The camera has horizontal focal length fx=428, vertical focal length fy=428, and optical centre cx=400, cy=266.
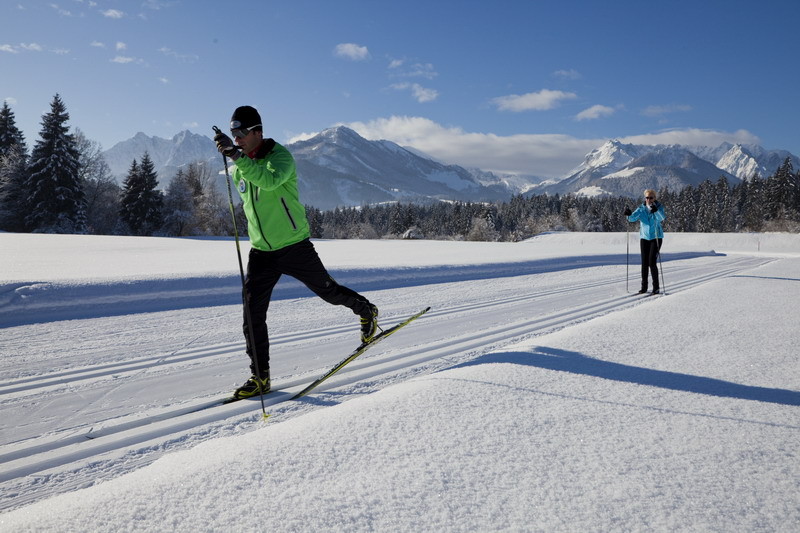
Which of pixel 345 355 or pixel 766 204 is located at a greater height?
pixel 766 204

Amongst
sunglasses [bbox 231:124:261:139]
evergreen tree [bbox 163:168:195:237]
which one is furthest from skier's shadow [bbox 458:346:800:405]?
evergreen tree [bbox 163:168:195:237]

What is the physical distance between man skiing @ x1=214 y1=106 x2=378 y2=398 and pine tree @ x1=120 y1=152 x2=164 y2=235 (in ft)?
134

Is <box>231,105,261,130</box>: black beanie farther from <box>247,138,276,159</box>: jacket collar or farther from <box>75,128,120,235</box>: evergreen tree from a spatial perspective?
<box>75,128,120,235</box>: evergreen tree

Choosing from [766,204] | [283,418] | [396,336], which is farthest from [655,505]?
[766,204]

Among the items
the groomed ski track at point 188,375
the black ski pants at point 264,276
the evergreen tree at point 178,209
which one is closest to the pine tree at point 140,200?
the evergreen tree at point 178,209

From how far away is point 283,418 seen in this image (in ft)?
9.09

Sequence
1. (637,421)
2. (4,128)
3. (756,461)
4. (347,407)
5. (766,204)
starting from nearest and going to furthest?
(756,461), (637,421), (347,407), (4,128), (766,204)

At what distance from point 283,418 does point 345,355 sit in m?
1.51

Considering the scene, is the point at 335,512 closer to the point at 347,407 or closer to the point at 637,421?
the point at 347,407

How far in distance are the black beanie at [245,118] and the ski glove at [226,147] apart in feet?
0.48

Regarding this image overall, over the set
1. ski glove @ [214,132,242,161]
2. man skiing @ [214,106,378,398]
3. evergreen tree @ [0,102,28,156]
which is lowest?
man skiing @ [214,106,378,398]

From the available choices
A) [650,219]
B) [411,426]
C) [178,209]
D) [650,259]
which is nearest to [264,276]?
[411,426]

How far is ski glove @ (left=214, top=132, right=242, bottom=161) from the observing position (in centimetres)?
280

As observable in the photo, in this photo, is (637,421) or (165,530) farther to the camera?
(637,421)
